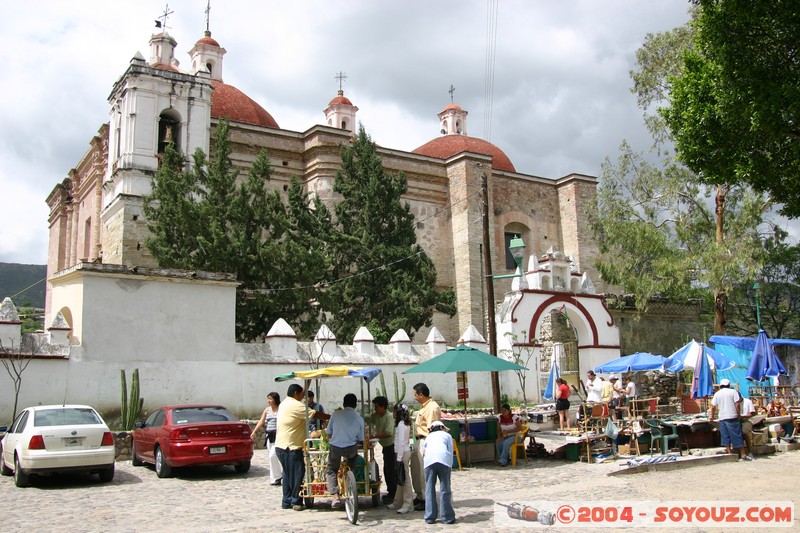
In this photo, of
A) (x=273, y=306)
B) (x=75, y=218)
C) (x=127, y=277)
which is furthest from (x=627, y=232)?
(x=75, y=218)

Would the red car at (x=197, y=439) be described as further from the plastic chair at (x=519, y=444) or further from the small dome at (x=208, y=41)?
the small dome at (x=208, y=41)

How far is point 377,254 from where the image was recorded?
23359 millimetres

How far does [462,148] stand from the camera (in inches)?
1377

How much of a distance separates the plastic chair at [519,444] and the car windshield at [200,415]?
14.7 ft

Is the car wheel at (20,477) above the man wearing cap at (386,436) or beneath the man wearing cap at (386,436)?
beneath

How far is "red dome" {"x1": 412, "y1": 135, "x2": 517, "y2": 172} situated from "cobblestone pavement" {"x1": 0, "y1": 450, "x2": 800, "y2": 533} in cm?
2407

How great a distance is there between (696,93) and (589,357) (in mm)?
13549

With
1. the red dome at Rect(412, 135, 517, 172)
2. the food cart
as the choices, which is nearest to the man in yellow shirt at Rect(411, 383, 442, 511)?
the food cart

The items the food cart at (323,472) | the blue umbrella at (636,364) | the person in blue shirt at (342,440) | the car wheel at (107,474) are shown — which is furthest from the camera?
the blue umbrella at (636,364)

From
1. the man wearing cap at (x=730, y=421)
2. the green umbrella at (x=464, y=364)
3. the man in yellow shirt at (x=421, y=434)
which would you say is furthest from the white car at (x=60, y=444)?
the man wearing cap at (x=730, y=421)

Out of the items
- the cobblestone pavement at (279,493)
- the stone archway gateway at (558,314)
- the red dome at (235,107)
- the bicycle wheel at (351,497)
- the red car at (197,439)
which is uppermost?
the red dome at (235,107)

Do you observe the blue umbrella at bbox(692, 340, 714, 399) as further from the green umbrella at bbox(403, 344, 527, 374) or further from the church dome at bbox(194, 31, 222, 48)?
the church dome at bbox(194, 31, 222, 48)

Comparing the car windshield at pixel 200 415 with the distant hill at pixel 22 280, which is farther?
the distant hill at pixel 22 280

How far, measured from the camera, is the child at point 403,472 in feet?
27.4
